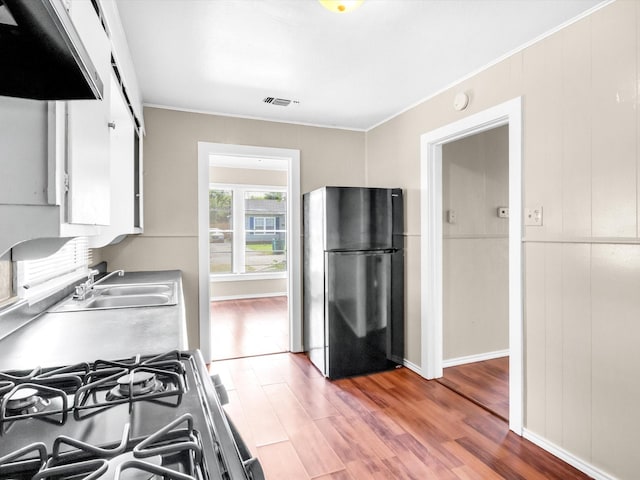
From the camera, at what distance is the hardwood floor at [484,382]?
8.92 feet

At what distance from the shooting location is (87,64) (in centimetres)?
73

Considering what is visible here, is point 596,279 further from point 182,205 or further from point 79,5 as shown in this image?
point 182,205

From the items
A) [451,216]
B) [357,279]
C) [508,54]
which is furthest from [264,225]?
[508,54]

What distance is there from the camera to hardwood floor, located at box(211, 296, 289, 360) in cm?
400

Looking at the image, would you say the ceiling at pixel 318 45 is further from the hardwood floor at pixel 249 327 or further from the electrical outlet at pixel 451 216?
the hardwood floor at pixel 249 327

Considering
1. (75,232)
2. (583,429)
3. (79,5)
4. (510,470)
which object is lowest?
(510,470)

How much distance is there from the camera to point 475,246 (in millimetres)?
3484

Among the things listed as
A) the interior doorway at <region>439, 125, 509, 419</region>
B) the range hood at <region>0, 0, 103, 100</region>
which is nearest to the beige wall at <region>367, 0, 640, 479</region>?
the interior doorway at <region>439, 125, 509, 419</region>

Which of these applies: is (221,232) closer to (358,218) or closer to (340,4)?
(358,218)

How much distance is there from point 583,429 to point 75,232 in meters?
2.46

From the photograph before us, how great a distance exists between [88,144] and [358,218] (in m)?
2.44

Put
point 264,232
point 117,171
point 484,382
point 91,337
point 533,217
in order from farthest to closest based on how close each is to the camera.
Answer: point 264,232
point 484,382
point 533,217
point 117,171
point 91,337

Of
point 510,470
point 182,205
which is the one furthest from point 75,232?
point 182,205

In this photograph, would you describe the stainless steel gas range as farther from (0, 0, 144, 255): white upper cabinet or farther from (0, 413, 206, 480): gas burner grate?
(0, 0, 144, 255): white upper cabinet
